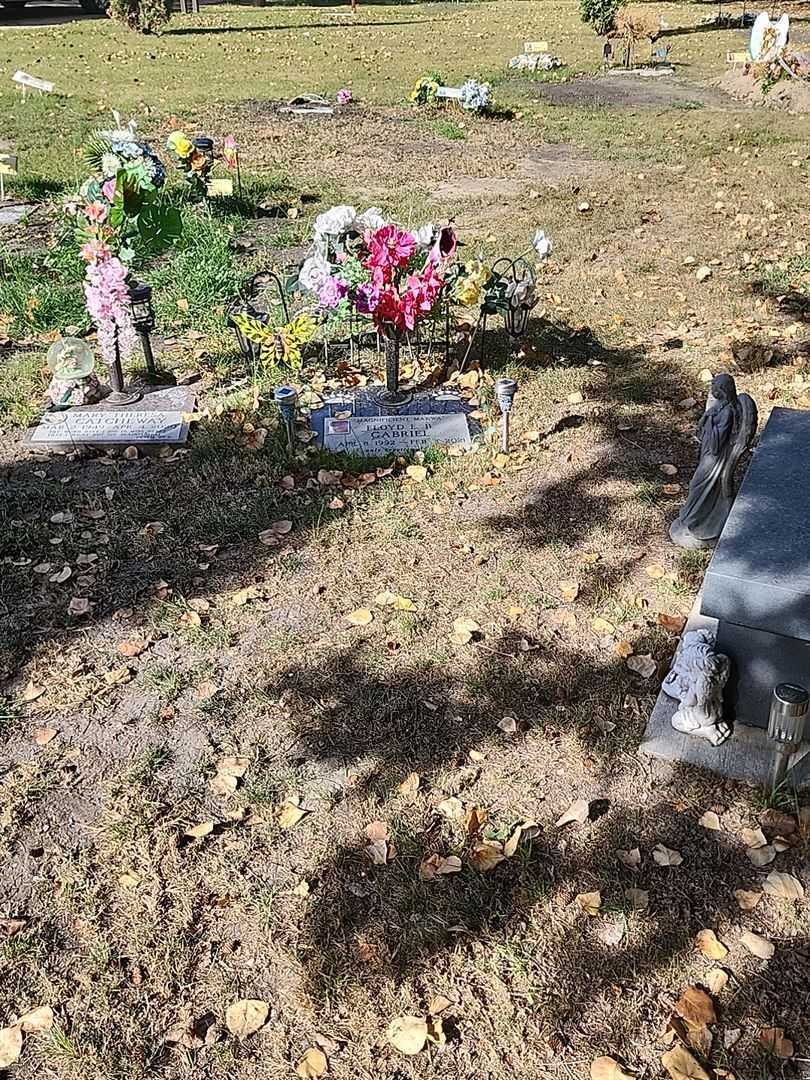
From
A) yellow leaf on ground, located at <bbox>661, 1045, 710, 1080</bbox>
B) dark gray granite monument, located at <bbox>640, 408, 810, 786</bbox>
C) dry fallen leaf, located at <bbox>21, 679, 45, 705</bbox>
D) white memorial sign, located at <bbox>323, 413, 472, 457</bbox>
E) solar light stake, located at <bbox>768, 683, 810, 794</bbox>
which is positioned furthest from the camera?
white memorial sign, located at <bbox>323, 413, 472, 457</bbox>

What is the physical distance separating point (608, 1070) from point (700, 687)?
3.89 feet

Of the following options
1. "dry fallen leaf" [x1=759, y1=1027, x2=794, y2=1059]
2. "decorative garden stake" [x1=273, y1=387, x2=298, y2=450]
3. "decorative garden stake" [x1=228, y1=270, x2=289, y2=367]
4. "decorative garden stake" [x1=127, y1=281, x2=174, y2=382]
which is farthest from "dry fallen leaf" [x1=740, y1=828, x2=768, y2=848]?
"decorative garden stake" [x1=127, y1=281, x2=174, y2=382]

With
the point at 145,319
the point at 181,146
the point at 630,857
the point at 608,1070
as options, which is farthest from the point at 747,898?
the point at 181,146

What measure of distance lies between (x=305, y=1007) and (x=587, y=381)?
4268 mm

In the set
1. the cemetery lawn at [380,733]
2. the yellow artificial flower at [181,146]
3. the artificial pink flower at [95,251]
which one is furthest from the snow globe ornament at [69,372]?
the yellow artificial flower at [181,146]

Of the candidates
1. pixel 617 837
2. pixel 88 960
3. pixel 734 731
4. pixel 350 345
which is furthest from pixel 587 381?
pixel 88 960

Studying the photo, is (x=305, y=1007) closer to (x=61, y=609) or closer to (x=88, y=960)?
(x=88, y=960)

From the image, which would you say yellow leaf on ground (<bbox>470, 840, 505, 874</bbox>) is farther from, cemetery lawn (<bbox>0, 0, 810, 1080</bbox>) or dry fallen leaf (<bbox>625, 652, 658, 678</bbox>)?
dry fallen leaf (<bbox>625, 652, 658, 678</bbox>)

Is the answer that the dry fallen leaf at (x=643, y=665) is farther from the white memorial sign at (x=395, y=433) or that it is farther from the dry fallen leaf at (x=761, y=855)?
the white memorial sign at (x=395, y=433)

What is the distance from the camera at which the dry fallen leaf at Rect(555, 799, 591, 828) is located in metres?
2.99

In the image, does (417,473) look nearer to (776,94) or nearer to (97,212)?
(97,212)

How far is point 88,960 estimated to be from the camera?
266 centimetres

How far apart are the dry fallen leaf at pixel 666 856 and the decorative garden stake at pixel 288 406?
3000mm

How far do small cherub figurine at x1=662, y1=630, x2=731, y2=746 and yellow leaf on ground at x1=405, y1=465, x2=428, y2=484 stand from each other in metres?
2.01
